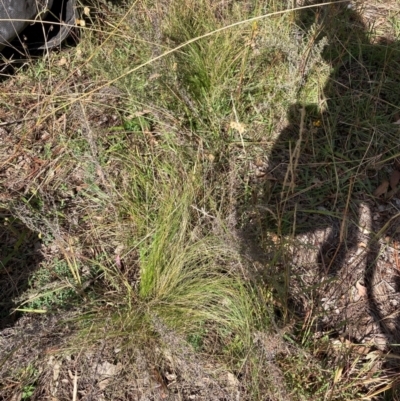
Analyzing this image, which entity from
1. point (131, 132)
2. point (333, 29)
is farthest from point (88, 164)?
point (333, 29)

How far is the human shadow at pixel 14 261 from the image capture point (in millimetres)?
1972

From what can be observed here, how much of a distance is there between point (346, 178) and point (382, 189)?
19 centimetres

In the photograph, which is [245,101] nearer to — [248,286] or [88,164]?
[88,164]

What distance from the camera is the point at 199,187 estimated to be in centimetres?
202

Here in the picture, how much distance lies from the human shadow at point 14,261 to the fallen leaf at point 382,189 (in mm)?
1668

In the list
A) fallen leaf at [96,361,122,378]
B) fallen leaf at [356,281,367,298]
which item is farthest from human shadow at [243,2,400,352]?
fallen leaf at [96,361,122,378]

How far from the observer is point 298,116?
8.08 feet

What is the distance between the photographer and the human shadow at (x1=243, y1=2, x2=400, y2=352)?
1.99 meters

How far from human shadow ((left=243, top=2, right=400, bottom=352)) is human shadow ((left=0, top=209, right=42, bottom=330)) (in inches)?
39.7

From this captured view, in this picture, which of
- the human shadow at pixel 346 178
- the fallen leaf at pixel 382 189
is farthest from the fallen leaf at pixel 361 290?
the fallen leaf at pixel 382 189

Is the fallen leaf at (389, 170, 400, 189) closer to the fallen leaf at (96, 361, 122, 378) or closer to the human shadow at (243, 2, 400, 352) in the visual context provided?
the human shadow at (243, 2, 400, 352)

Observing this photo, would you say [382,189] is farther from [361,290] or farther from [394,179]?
[361,290]

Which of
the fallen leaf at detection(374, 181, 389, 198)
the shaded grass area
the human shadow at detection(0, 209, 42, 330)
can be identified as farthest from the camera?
the fallen leaf at detection(374, 181, 389, 198)

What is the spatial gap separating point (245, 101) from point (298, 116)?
31 cm
